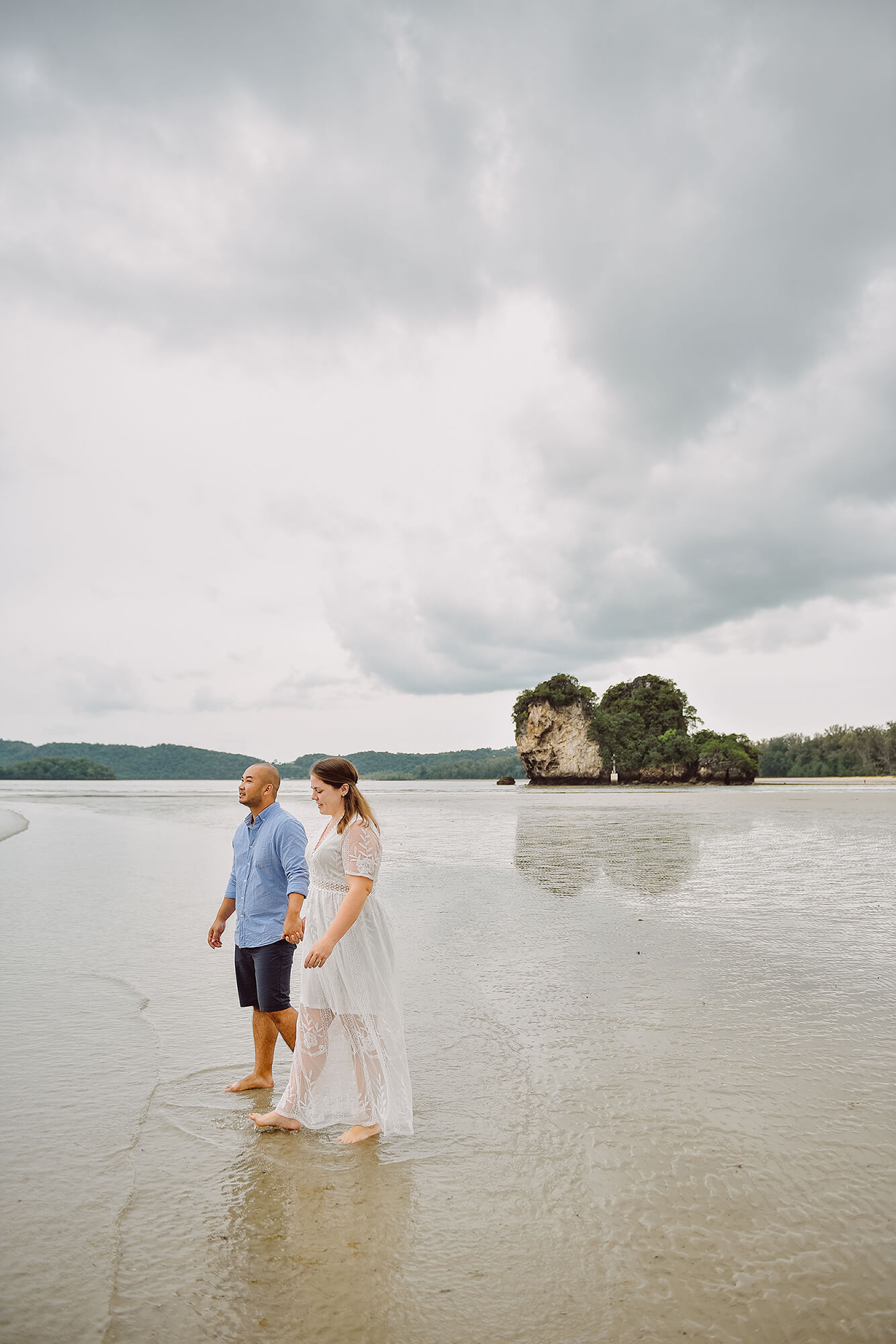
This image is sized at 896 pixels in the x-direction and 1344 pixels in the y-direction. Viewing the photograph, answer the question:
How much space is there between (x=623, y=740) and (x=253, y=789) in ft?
310

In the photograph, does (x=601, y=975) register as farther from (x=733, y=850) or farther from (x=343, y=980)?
(x=733, y=850)

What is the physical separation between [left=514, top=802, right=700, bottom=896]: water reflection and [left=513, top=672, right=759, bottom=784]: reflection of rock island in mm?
63200

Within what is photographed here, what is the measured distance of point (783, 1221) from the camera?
327cm

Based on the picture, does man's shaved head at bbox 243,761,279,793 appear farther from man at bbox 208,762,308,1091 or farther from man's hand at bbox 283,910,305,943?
man's hand at bbox 283,910,305,943

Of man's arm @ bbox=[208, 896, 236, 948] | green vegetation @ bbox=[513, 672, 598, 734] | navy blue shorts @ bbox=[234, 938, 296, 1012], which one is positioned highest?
green vegetation @ bbox=[513, 672, 598, 734]

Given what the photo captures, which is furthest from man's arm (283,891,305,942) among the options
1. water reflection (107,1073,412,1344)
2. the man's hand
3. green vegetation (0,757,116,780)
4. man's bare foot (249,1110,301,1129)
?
green vegetation (0,757,116,780)

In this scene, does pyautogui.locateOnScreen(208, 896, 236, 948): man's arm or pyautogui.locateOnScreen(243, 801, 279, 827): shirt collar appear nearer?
pyautogui.locateOnScreen(243, 801, 279, 827): shirt collar

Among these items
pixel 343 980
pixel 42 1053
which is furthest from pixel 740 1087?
pixel 42 1053

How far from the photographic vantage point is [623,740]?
96000 mm

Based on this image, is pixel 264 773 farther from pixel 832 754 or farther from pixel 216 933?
pixel 832 754

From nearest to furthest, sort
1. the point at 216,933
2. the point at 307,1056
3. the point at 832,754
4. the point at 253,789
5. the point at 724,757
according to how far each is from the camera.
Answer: the point at 307,1056, the point at 253,789, the point at 216,933, the point at 724,757, the point at 832,754

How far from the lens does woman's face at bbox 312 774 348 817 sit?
4.36m

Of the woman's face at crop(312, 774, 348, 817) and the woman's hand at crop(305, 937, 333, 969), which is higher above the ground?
the woman's face at crop(312, 774, 348, 817)

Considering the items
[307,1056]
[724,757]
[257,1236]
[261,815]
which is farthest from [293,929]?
[724,757]
